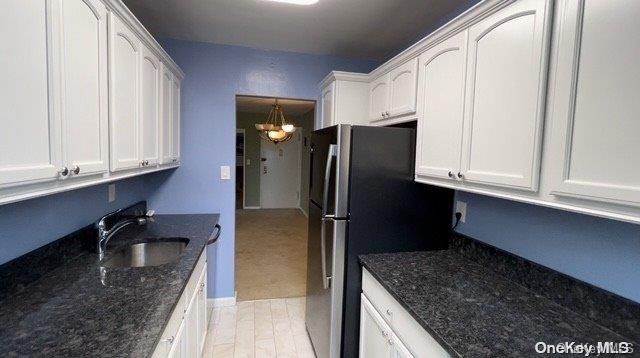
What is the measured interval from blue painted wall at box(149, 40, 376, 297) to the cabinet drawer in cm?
165

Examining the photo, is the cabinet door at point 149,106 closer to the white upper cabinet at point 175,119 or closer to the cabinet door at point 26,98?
the white upper cabinet at point 175,119

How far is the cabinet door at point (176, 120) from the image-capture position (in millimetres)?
2347

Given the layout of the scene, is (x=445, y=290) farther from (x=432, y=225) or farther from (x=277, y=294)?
(x=277, y=294)

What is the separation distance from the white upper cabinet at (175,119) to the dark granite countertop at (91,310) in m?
1.04

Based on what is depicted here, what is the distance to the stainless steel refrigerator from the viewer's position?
172cm

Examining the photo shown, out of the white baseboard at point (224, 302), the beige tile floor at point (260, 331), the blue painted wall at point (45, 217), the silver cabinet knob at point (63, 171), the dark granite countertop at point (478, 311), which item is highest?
the silver cabinet knob at point (63, 171)

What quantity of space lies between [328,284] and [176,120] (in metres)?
1.75

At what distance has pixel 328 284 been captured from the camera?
71.9 inches

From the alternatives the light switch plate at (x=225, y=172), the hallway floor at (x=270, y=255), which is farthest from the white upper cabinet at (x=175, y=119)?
the hallway floor at (x=270, y=255)

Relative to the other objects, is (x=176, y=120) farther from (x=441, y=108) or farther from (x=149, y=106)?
(x=441, y=108)

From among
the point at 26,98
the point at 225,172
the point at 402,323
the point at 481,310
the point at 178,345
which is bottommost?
the point at 178,345

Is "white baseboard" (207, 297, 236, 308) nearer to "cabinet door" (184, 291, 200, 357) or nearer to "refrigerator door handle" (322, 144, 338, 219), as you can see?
"cabinet door" (184, 291, 200, 357)

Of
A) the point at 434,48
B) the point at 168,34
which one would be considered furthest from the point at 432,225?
the point at 168,34

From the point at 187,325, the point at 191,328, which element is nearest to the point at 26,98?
the point at 187,325
